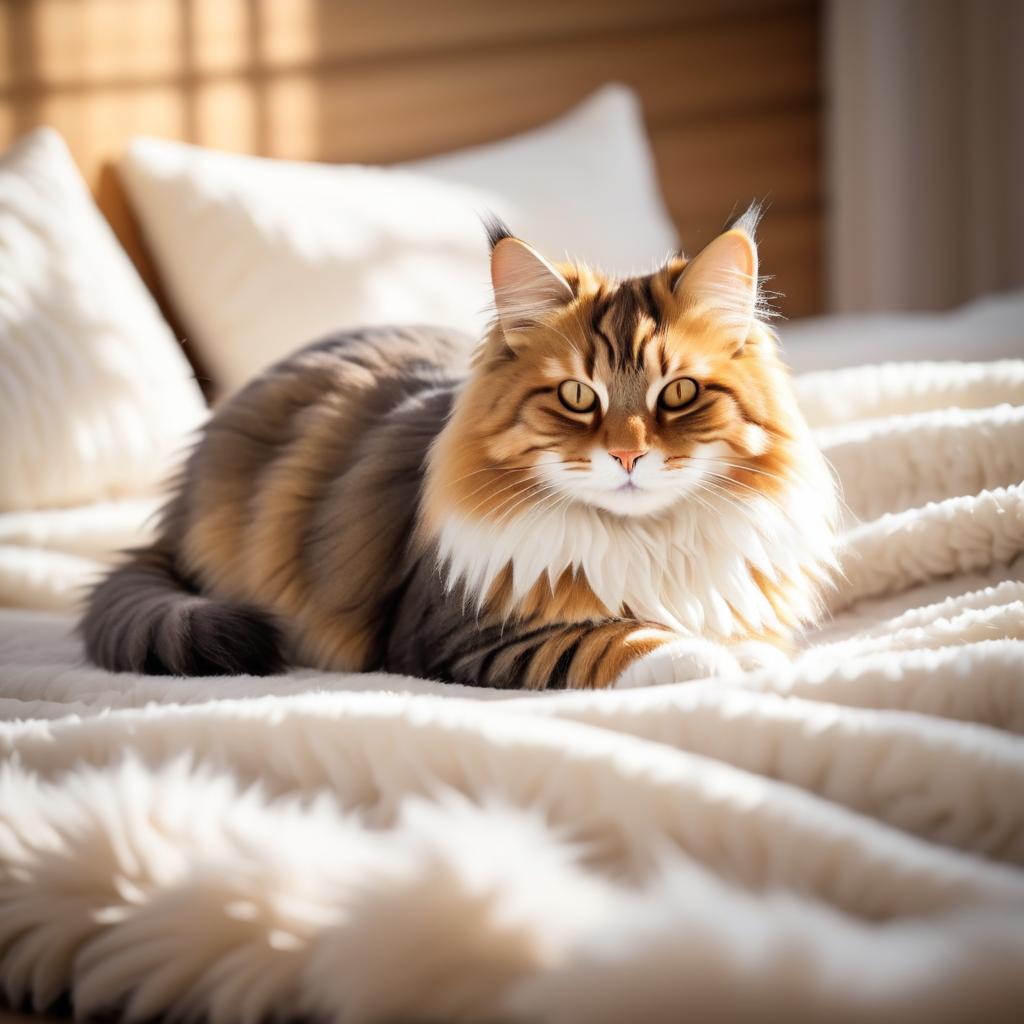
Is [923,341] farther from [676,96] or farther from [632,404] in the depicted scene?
[676,96]

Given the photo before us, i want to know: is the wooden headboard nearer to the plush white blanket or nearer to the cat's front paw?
the cat's front paw

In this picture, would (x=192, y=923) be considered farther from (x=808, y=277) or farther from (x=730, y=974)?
(x=808, y=277)


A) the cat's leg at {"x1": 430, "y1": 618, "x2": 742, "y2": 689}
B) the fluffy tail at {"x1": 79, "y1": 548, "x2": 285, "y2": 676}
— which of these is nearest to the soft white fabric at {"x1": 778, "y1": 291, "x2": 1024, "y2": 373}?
the cat's leg at {"x1": 430, "y1": 618, "x2": 742, "y2": 689}

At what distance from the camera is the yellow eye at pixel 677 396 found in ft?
3.97

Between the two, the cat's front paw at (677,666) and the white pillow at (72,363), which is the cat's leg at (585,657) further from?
the white pillow at (72,363)

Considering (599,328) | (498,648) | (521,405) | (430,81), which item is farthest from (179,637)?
(430,81)

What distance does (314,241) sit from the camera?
2156mm

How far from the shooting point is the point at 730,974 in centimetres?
49

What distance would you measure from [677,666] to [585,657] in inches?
5.1

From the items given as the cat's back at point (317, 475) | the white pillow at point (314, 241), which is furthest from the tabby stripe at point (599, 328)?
the white pillow at point (314, 241)

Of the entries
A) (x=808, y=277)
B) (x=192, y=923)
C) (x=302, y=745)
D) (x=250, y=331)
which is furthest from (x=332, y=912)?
(x=808, y=277)

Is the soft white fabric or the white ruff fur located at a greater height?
the soft white fabric

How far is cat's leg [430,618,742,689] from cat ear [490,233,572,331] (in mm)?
366

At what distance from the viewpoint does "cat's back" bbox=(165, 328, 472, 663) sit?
4.60ft
